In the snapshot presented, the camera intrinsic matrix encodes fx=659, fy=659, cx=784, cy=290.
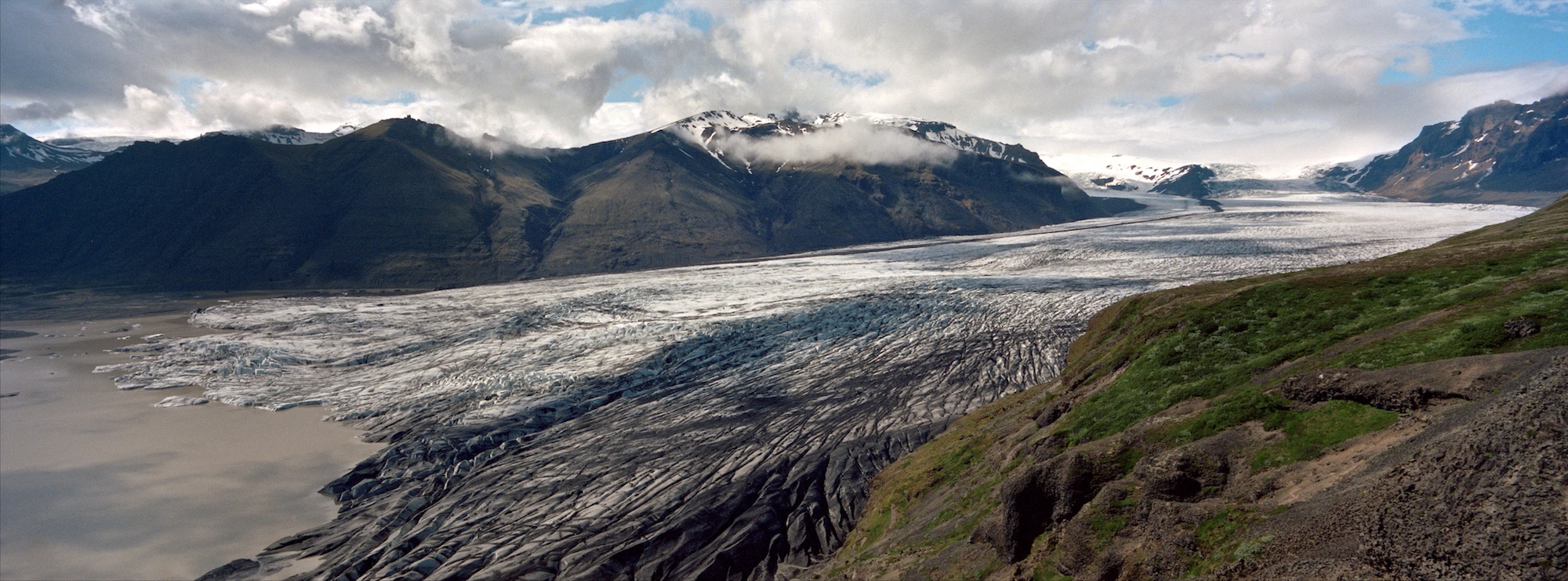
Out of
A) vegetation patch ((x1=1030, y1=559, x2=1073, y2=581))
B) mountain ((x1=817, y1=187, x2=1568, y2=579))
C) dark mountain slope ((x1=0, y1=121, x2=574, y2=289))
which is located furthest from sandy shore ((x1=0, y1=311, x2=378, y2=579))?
dark mountain slope ((x1=0, y1=121, x2=574, y2=289))

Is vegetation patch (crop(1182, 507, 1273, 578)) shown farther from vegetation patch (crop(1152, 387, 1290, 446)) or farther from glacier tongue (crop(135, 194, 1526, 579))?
glacier tongue (crop(135, 194, 1526, 579))

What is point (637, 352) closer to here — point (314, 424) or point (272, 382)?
point (314, 424)

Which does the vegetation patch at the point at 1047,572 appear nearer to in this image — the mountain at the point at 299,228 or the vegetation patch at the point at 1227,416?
the vegetation patch at the point at 1227,416

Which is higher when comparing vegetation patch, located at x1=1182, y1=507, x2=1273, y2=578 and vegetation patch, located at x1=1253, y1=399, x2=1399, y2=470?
vegetation patch, located at x1=1253, y1=399, x2=1399, y2=470

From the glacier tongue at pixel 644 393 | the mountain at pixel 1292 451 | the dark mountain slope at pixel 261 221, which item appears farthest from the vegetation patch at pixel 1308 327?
the dark mountain slope at pixel 261 221

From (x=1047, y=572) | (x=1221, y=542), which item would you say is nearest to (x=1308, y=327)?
(x=1221, y=542)

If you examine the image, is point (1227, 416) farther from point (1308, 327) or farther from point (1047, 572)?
point (1308, 327)

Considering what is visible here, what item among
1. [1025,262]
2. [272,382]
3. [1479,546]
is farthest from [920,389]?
[1025,262]

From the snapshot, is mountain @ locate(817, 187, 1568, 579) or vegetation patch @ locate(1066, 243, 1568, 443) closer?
mountain @ locate(817, 187, 1568, 579)
